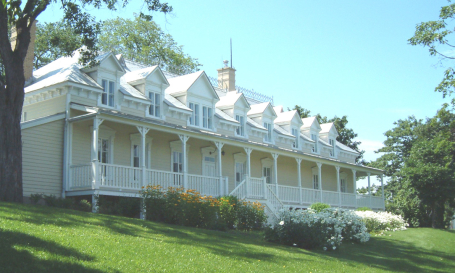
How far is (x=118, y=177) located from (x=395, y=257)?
11.0m

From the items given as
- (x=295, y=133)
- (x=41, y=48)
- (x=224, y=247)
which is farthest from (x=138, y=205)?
(x=41, y=48)

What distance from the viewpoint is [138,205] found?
792 inches

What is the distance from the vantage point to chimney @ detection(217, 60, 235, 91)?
3731 cm

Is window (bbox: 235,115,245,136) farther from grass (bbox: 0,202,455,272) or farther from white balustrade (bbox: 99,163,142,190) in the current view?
grass (bbox: 0,202,455,272)

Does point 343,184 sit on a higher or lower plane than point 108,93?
lower

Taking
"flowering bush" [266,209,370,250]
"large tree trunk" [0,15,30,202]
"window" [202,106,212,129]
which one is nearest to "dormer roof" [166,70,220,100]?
"window" [202,106,212,129]

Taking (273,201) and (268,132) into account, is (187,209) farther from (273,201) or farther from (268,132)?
(268,132)

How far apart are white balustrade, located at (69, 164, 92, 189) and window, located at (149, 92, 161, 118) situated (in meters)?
5.68

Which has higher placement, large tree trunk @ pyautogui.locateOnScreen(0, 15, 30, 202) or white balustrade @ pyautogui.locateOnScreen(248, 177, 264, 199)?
large tree trunk @ pyautogui.locateOnScreen(0, 15, 30, 202)

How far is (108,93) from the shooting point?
75.7ft

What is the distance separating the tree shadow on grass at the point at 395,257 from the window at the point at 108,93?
39.0 ft

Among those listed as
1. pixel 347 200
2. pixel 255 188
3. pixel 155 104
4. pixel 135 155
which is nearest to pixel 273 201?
pixel 255 188

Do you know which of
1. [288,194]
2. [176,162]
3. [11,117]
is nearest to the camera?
[11,117]

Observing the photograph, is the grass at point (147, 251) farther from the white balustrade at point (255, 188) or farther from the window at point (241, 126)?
the window at point (241, 126)
